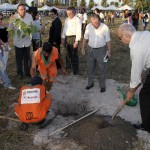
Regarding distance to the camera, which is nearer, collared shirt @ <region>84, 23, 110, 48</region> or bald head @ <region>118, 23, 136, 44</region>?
bald head @ <region>118, 23, 136, 44</region>

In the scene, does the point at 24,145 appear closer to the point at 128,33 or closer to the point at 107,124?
the point at 107,124

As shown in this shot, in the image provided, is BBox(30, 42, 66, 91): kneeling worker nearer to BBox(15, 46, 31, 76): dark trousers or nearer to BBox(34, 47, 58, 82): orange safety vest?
BBox(34, 47, 58, 82): orange safety vest

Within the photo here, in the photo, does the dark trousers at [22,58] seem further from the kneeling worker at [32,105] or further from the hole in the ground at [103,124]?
the hole in the ground at [103,124]

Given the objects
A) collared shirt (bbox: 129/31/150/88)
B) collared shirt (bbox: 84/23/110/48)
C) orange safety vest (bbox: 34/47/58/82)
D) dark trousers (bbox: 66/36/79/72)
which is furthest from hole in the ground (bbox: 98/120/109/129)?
dark trousers (bbox: 66/36/79/72)

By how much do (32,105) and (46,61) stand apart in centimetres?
144

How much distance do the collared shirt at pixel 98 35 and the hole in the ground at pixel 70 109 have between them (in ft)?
4.49

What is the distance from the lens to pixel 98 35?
20.0 ft

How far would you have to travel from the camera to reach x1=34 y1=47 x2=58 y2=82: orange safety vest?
5.42 m

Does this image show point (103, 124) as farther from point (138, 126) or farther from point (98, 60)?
point (98, 60)

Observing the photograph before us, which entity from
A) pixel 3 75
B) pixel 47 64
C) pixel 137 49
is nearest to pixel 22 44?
pixel 3 75

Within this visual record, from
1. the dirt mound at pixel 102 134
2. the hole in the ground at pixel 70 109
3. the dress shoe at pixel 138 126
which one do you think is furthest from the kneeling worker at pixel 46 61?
the dress shoe at pixel 138 126

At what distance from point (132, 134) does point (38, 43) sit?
4269mm

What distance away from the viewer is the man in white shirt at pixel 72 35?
7.32 meters

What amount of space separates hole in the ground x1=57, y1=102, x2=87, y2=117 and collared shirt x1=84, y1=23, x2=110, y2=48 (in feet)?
4.49
